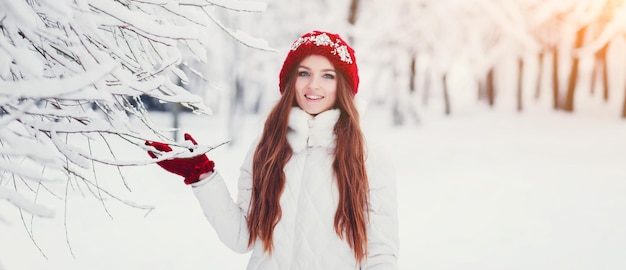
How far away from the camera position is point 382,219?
210 cm

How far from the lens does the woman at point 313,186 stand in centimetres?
205

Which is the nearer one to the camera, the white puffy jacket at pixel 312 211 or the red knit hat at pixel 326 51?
the white puffy jacket at pixel 312 211

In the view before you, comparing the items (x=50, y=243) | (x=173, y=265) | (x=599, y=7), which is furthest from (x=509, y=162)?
(x=50, y=243)

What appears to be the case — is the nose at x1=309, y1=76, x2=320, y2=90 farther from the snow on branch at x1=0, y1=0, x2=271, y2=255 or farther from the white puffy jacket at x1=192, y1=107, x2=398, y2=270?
the snow on branch at x1=0, y1=0, x2=271, y2=255

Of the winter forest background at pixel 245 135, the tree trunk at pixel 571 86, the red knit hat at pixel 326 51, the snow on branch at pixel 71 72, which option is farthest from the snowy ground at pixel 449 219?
the tree trunk at pixel 571 86

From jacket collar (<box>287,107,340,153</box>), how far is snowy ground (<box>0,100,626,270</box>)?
0.67ft

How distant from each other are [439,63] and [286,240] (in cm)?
2027

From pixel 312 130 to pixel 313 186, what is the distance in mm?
229

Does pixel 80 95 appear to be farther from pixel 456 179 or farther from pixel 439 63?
pixel 439 63

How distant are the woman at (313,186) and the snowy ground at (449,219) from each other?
21 centimetres

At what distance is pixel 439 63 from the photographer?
21359 millimetres

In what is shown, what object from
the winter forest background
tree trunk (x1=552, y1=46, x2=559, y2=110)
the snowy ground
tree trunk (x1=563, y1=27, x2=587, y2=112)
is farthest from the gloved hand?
tree trunk (x1=552, y1=46, x2=559, y2=110)

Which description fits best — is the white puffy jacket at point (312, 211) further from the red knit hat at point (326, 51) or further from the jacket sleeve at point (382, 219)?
the red knit hat at point (326, 51)

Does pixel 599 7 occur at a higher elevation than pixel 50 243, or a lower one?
higher
